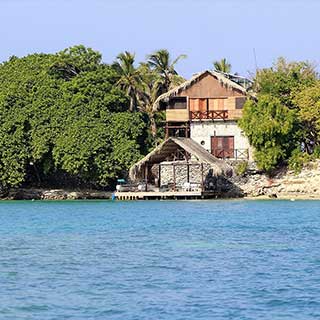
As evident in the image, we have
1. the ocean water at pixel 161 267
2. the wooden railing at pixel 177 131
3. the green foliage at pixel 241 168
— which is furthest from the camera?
the wooden railing at pixel 177 131

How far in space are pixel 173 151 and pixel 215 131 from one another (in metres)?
3.21

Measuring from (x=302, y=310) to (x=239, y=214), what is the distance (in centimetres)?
2477

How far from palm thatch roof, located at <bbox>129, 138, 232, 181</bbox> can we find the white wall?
A: 1.92 m

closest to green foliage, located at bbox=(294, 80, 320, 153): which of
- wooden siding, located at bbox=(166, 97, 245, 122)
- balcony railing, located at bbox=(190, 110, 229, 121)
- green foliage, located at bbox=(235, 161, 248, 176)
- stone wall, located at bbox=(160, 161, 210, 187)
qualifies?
wooden siding, located at bbox=(166, 97, 245, 122)

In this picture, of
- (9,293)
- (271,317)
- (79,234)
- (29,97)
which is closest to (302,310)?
(271,317)

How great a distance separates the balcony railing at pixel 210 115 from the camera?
58.2 metres

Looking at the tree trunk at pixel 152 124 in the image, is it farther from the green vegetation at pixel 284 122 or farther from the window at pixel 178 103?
the green vegetation at pixel 284 122

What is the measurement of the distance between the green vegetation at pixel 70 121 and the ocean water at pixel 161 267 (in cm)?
1535

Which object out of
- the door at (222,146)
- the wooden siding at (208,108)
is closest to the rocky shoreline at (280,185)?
the door at (222,146)

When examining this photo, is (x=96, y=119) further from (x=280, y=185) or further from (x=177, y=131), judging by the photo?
(x=280, y=185)

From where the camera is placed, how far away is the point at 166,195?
55.7 metres

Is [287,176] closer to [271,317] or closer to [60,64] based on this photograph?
[60,64]

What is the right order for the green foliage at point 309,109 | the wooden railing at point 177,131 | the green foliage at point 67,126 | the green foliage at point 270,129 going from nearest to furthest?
the green foliage at point 270,129
the green foliage at point 309,109
the green foliage at point 67,126
the wooden railing at point 177,131

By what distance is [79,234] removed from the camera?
1291 inches
